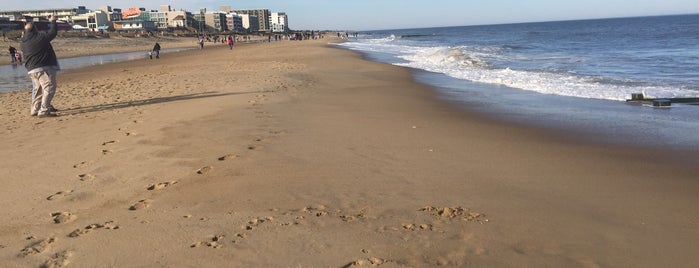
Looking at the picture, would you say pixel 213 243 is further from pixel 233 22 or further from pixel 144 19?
pixel 233 22

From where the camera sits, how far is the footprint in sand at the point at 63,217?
11.4 ft

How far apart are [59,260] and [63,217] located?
0.78m

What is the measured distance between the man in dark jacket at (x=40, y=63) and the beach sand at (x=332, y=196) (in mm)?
771

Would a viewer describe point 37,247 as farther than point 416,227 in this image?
No

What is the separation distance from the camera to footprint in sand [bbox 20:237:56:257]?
296cm

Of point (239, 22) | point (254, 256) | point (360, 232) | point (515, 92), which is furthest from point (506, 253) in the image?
point (239, 22)

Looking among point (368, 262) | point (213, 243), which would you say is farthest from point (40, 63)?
point (368, 262)

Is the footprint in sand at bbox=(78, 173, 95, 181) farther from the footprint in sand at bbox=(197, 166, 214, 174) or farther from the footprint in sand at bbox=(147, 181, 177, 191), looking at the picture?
the footprint in sand at bbox=(197, 166, 214, 174)

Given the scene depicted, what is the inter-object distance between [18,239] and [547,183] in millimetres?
4049

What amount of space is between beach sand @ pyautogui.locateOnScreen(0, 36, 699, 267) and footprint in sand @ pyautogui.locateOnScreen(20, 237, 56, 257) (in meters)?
0.01

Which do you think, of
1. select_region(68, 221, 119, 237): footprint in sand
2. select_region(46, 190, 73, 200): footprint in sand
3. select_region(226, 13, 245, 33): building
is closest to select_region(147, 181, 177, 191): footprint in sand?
select_region(46, 190, 73, 200): footprint in sand

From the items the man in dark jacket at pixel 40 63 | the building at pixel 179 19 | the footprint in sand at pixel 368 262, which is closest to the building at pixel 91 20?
the building at pixel 179 19

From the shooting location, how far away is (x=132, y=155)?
17.2ft

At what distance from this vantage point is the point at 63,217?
3529 millimetres
